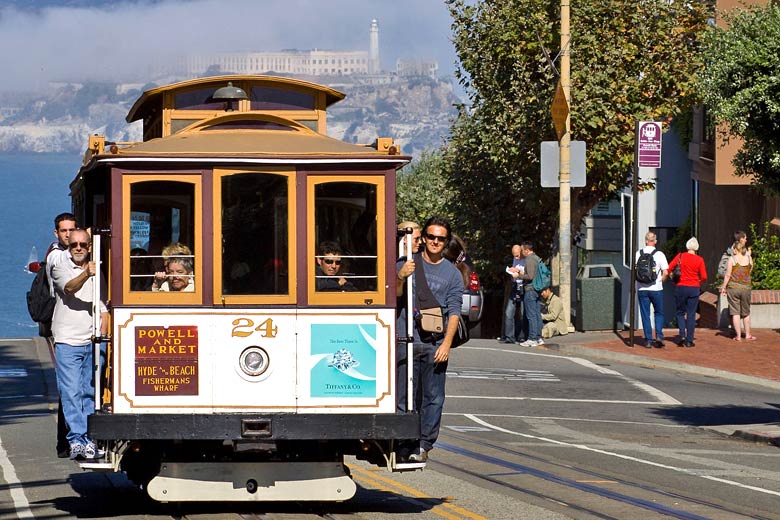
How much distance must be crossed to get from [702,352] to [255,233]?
52.8 ft

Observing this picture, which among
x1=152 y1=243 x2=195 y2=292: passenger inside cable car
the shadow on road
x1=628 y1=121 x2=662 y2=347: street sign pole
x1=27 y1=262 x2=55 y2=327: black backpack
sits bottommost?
the shadow on road

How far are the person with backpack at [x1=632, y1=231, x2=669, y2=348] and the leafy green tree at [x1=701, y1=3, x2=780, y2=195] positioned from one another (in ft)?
21.9

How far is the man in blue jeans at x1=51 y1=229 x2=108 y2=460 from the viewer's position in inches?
452

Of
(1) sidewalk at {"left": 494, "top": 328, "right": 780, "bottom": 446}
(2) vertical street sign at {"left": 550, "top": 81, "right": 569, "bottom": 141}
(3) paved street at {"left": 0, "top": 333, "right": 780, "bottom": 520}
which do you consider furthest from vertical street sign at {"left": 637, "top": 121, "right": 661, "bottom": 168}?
(3) paved street at {"left": 0, "top": 333, "right": 780, "bottom": 520}

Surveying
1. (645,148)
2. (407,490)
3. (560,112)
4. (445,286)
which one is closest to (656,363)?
(645,148)

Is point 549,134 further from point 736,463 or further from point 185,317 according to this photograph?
point 185,317

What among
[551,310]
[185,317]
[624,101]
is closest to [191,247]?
[185,317]

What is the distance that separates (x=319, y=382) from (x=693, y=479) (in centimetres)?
458

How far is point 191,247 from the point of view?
1078 centimetres

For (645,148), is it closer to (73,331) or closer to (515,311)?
(515,311)

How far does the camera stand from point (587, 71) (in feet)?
106

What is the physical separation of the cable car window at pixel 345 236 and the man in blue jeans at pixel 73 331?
6.20 ft

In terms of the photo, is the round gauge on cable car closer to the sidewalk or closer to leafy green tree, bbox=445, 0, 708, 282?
the sidewalk

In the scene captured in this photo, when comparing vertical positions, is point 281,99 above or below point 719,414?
above
